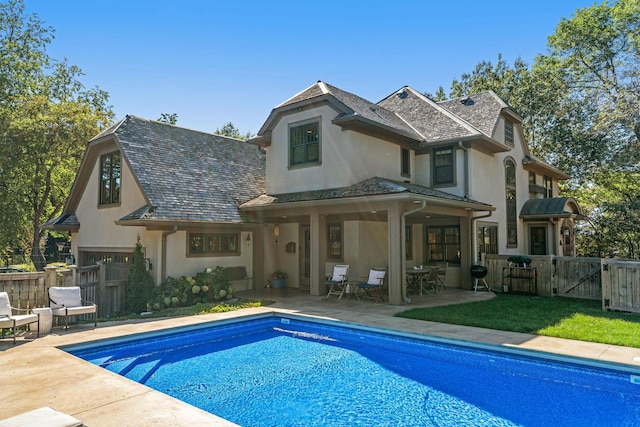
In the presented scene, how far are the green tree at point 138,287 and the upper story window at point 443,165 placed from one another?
416 inches

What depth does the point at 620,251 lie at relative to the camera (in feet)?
78.4

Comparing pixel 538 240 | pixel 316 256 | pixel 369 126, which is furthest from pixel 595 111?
pixel 316 256

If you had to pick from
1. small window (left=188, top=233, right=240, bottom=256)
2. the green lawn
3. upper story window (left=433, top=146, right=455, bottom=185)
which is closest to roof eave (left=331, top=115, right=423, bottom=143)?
upper story window (left=433, top=146, right=455, bottom=185)

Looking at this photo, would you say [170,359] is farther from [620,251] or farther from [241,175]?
[620,251]

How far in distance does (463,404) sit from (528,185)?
54.2 feet

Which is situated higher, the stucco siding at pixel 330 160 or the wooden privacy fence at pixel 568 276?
the stucco siding at pixel 330 160

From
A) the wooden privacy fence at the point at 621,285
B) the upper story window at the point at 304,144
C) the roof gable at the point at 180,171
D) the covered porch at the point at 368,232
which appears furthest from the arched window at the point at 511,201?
the roof gable at the point at 180,171

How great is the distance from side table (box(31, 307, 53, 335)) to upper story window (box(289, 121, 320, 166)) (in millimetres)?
8624

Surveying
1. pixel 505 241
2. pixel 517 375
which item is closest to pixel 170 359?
pixel 517 375

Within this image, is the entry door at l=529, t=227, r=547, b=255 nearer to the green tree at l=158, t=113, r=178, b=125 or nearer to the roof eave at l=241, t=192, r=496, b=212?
the roof eave at l=241, t=192, r=496, b=212

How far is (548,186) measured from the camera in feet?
72.8

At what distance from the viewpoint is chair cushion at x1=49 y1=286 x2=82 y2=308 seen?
8.77 m

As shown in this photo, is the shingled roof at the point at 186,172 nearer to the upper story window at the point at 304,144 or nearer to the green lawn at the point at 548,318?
the upper story window at the point at 304,144

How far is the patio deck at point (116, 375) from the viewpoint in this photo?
4453mm
